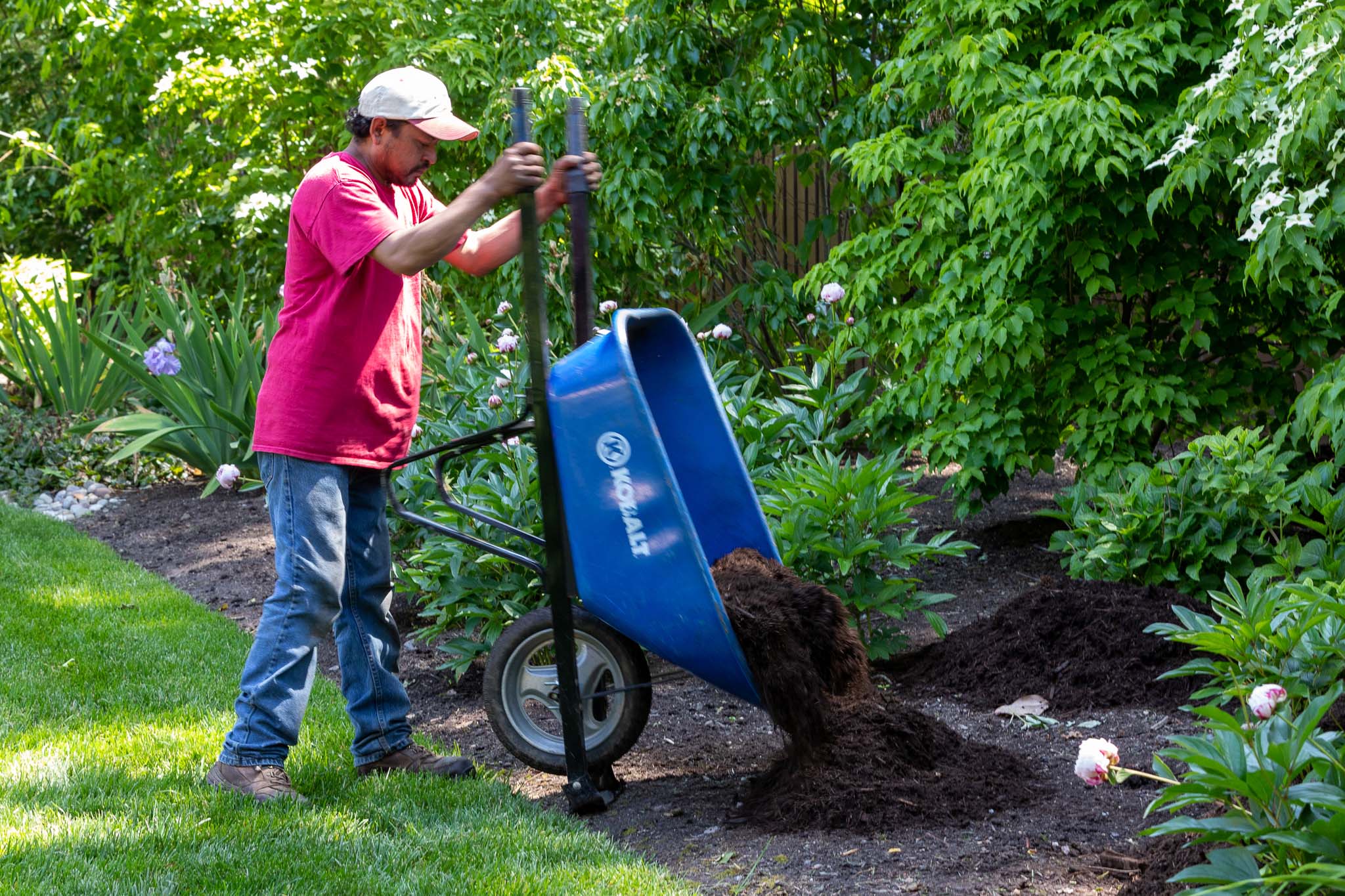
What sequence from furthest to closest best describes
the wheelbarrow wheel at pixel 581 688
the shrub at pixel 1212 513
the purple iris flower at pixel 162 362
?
the purple iris flower at pixel 162 362 < the shrub at pixel 1212 513 < the wheelbarrow wheel at pixel 581 688

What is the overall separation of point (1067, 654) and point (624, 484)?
1842 mm

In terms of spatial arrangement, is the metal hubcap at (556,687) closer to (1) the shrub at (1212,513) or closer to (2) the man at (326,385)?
(2) the man at (326,385)

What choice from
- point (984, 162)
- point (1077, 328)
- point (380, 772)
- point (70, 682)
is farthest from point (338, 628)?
point (1077, 328)

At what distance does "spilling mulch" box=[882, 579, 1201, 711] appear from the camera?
3863 mm

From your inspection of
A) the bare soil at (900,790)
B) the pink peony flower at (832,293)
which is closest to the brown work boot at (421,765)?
the bare soil at (900,790)

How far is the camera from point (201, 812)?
312 centimetres

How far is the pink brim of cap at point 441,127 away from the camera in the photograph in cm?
319

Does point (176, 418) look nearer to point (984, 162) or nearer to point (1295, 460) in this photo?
point (984, 162)

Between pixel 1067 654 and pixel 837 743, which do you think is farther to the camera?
pixel 1067 654

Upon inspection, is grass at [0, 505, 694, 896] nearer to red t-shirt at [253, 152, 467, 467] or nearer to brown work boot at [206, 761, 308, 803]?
brown work boot at [206, 761, 308, 803]

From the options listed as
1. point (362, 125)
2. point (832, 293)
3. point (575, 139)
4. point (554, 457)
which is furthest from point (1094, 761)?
point (832, 293)

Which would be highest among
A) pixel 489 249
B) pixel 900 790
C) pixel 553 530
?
pixel 489 249

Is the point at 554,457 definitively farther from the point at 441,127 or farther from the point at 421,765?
the point at 421,765

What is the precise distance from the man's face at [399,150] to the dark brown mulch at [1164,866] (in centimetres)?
234
